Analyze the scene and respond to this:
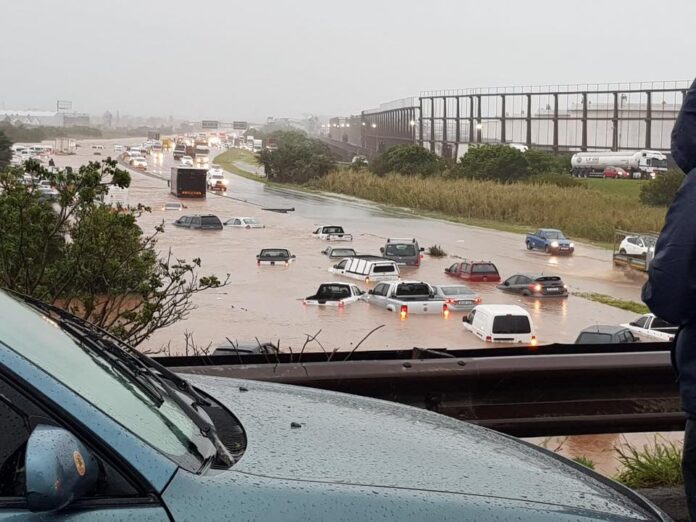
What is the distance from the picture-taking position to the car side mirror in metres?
1.96

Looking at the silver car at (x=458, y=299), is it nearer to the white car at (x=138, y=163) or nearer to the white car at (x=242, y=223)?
the white car at (x=242, y=223)

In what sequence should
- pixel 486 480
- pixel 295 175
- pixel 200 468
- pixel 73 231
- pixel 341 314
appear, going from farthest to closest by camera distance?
pixel 295 175
pixel 341 314
pixel 73 231
pixel 486 480
pixel 200 468

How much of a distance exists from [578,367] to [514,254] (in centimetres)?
4675

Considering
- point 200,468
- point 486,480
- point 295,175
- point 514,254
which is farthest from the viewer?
point 295,175

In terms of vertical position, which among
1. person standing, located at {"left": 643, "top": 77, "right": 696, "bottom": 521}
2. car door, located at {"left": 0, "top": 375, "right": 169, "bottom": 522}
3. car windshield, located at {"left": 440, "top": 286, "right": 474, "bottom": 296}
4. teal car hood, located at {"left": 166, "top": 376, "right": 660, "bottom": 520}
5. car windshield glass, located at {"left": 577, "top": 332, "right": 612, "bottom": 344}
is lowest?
car windshield, located at {"left": 440, "top": 286, "right": 474, "bottom": 296}

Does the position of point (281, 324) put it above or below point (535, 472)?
below

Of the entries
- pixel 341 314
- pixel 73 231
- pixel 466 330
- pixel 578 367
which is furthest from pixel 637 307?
pixel 578 367

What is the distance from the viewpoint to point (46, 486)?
6.47ft

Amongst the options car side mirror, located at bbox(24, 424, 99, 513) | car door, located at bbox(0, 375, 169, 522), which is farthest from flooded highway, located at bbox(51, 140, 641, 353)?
car side mirror, located at bbox(24, 424, 99, 513)

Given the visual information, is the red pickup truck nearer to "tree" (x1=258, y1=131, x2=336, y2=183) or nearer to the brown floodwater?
the brown floodwater

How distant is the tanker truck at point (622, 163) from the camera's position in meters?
81.8

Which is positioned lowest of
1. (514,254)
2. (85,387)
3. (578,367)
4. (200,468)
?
(514,254)

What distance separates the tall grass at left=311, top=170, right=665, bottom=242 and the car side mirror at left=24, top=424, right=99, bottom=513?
53945mm

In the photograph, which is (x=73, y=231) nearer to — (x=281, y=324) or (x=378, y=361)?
(x=378, y=361)
